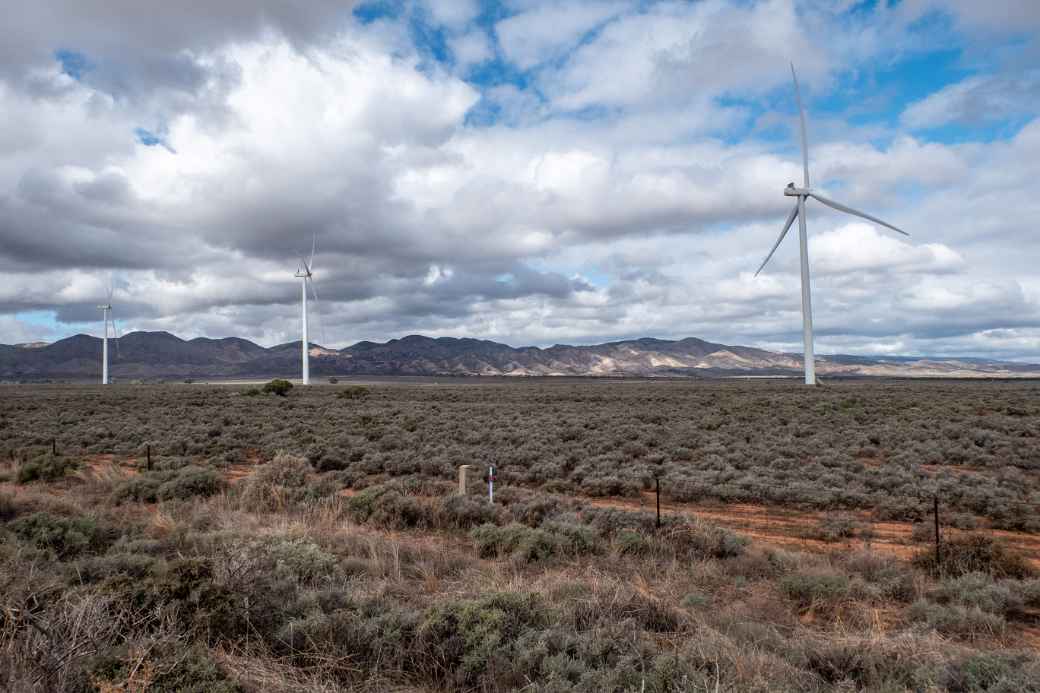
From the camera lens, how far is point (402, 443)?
944 inches

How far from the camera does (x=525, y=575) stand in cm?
905

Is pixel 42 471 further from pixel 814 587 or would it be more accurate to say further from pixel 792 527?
pixel 792 527

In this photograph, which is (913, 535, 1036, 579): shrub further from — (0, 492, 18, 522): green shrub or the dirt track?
(0, 492, 18, 522): green shrub

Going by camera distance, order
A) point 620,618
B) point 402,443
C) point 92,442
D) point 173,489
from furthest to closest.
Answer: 1. point 92,442
2. point 402,443
3. point 173,489
4. point 620,618

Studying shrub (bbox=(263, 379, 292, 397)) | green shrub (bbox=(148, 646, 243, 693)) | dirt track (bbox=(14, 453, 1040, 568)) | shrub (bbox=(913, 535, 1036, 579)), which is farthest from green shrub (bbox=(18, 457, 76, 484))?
shrub (bbox=(263, 379, 292, 397))

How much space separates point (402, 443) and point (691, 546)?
1526 centimetres

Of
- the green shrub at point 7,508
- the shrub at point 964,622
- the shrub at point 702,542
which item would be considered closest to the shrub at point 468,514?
the shrub at point 702,542

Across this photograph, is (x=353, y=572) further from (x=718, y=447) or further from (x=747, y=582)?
(x=718, y=447)

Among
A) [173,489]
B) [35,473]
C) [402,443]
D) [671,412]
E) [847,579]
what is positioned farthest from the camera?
[671,412]

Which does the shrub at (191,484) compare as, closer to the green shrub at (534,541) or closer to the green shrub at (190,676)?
the green shrub at (534,541)

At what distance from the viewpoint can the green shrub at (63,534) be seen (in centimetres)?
860

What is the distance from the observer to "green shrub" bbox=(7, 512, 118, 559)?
339 inches

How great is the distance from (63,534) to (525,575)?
22.6ft

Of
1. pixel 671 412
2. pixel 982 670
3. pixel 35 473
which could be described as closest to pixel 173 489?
pixel 35 473
